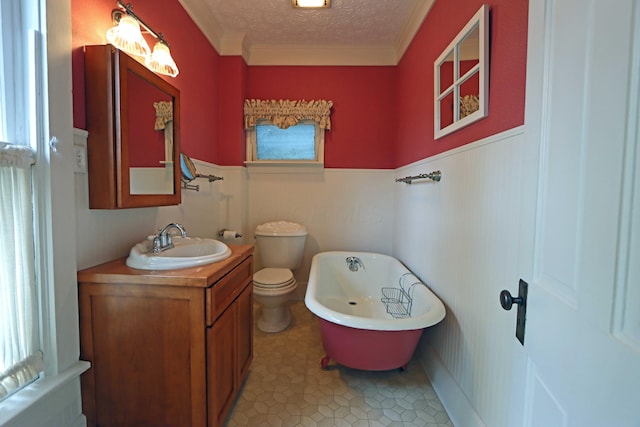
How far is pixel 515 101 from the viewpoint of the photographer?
3.53 ft

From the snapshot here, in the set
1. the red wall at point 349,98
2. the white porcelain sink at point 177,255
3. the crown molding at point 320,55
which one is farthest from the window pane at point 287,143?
the white porcelain sink at point 177,255

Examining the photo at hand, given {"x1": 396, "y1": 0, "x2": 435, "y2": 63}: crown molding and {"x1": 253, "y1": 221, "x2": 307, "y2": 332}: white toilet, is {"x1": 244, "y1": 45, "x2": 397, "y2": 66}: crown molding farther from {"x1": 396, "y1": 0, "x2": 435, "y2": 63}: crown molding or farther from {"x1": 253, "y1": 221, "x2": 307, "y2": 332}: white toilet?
{"x1": 253, "y1": 221, "x2": 307, "y2": 332}: white toilet

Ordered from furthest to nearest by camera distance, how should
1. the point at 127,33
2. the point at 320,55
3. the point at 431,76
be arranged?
1. the point at 320,55
2. the point at 431,76
3. the point at 127,33

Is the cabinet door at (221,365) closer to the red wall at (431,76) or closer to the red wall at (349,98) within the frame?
the red wall at (431,76)

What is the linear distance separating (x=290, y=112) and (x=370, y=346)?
227 centimetres

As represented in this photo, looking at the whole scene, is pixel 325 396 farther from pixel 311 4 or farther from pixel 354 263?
pixel 311 4

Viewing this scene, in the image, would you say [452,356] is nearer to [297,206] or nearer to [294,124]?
[297,206]

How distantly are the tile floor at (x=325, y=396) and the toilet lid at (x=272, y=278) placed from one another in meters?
0.48

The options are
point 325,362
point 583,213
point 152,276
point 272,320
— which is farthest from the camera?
point 272,320

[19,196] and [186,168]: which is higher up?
[186,168]

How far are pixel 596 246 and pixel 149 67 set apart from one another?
6.40 ft

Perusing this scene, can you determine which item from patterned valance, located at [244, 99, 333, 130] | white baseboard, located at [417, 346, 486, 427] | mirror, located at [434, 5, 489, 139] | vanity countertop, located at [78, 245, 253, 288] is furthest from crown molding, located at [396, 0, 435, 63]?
white baseboard, located at [417, 346, 486, 427]

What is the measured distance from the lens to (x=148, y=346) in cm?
115

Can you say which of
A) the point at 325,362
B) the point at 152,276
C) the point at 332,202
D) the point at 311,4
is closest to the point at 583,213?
the point at 152,276
